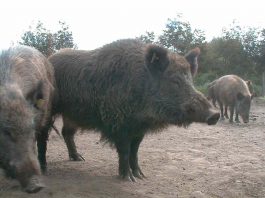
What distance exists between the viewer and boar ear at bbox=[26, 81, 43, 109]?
5168 millimetres

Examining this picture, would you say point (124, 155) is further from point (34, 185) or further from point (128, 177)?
point (34, 185)

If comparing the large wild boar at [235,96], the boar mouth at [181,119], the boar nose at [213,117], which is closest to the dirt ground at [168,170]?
the boar mouth at [181,119]

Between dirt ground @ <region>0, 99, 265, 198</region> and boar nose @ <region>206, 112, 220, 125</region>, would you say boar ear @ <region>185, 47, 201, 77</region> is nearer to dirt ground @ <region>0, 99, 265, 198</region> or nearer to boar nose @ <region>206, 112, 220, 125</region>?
boar nose @ <region>206, 112, 220, 125</region>

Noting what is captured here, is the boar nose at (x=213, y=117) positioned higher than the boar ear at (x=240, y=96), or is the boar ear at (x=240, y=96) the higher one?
the boar ear at (x=240, y=96)

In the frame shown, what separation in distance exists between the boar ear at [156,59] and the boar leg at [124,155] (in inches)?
43.3

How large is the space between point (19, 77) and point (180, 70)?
2.32 metres

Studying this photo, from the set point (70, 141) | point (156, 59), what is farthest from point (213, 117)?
point (70, 141)

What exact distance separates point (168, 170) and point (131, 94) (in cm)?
170

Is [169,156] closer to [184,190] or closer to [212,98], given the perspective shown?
[184,190]

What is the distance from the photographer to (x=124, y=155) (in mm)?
6645

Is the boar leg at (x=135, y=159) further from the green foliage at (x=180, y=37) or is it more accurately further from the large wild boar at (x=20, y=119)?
the green foliage at (x=180, y=37)

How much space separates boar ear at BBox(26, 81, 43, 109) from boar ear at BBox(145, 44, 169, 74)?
166 centimetres

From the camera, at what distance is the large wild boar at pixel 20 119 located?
4.49m

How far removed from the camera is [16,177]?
4566mm
